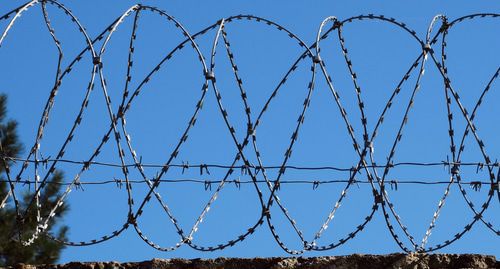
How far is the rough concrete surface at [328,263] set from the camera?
703 centimetres

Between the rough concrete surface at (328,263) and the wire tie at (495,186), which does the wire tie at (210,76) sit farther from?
the wire tie at (495,186)

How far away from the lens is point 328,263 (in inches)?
278

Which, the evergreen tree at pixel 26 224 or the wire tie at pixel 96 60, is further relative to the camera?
the evergreen tree at pixel 26 224

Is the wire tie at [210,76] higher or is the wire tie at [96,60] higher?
the wire tie at [96,60]

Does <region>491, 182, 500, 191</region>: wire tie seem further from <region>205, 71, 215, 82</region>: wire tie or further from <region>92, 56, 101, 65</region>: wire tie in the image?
<region>92, 56, 101, 65</region>: wire tie

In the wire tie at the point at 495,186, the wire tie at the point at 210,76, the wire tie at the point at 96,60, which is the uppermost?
the wire tie at the point at 96,60

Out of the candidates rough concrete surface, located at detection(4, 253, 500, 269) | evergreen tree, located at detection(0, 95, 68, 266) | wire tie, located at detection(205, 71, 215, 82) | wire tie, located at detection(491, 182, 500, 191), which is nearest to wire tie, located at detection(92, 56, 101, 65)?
wire tie, located at detection(205, 71, 215, 82)

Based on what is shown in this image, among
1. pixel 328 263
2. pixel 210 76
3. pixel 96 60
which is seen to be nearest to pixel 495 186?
pixel 328 263

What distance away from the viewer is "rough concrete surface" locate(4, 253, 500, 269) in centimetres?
703

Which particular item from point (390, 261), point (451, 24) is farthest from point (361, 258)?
point (451, 24)

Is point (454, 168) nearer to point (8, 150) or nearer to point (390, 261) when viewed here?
point (390, 261)

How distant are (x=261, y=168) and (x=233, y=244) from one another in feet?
2.02

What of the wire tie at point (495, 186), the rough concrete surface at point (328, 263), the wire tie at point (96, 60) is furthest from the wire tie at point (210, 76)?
the wire tie at point (495, 186)

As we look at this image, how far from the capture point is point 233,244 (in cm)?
726
